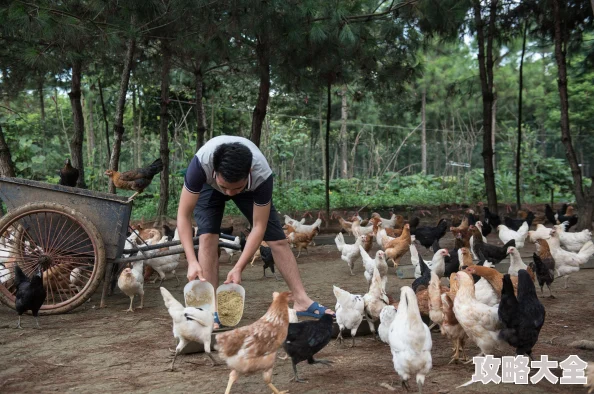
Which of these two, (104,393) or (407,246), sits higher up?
(407,246)

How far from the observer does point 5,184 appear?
566 centimetres

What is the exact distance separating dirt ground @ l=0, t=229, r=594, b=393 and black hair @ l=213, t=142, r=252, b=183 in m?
1.31

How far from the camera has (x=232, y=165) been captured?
3475 mm

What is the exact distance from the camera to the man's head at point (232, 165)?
11.4ft

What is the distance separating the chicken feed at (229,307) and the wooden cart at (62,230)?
1.12 meters

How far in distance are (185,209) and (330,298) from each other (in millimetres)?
2669

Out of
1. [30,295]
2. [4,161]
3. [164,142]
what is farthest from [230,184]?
[164,142]

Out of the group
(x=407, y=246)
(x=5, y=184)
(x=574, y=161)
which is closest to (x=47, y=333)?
(x=5, y=184)

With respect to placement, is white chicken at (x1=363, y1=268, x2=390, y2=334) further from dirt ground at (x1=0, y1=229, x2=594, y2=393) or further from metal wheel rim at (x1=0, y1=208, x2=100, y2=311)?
metal wheel rim at (x1=0, y1=208, x2=100, y2=311)

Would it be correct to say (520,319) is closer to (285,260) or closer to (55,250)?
(285,260)

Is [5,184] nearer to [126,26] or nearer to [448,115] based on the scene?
[126,26]

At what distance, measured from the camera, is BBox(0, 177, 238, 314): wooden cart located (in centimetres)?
545

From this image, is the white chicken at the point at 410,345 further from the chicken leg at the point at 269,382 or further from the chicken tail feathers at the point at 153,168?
the chicken tail feathers at the point at 153,168

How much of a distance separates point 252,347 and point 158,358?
113cm
